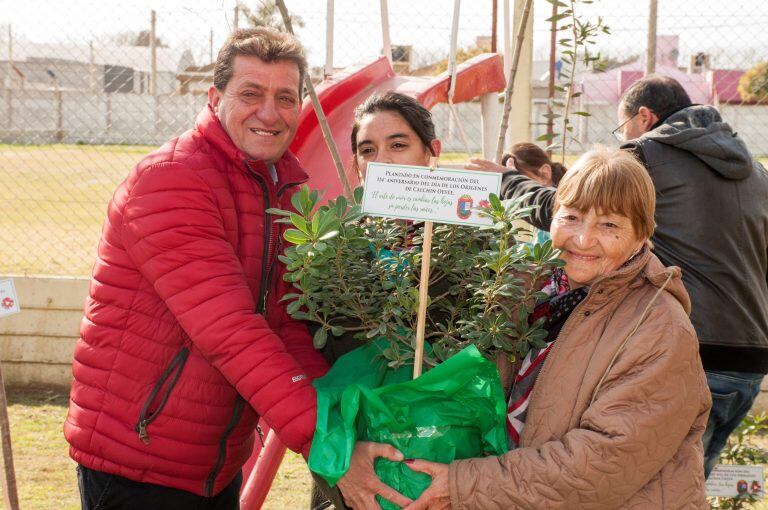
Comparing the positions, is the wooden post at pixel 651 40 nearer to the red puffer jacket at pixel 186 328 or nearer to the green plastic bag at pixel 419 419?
the red puffer jacket at pixel 186 328

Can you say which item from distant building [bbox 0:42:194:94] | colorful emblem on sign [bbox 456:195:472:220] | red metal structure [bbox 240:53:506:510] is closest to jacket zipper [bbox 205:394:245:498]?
colorful emblem on sign [bbox 456:195:472:220]

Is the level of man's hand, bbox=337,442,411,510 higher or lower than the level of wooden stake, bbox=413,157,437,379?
lower

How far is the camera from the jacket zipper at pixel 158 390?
192 cm

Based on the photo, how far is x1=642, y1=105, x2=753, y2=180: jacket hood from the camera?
2.89 meters

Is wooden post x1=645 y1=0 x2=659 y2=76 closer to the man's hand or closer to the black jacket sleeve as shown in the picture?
the black jacket sleeve

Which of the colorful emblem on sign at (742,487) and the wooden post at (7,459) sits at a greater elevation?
the wooden post at (7,459)

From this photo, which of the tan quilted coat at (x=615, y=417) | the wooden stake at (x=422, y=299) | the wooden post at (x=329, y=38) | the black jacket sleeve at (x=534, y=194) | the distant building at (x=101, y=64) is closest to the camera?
the tan quilted coat at (x=615, y=417)

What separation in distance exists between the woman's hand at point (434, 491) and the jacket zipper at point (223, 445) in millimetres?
490

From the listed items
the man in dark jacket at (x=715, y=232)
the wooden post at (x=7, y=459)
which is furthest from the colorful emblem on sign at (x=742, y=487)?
the wooden post at (x=7, y=459)

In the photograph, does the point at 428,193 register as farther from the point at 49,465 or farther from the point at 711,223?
the point at 49,465

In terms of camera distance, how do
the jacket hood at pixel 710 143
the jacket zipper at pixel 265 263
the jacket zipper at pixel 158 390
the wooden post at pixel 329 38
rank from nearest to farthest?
the jacket zipper at pixel 158 390 → the jacket zipper at pixel 265 263 → the wooden post at pixel 329 38 → the jacket hood at pixel 710 143

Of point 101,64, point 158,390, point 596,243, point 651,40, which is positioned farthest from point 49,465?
point 101,64

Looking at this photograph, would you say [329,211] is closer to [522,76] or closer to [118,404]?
[118,404]

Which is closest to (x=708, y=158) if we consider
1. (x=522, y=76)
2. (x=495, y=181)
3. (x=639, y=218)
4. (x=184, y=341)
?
(x=639, y=218)
